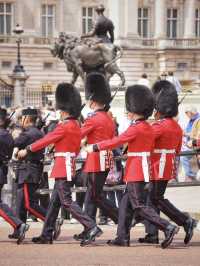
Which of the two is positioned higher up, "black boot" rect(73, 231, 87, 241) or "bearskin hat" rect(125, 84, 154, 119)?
"bearskin hat" rect(125, 84, 154, 119)

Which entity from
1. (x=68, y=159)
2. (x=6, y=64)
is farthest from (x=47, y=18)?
(x=68, y=159)

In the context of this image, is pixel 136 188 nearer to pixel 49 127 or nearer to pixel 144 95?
pixel 144 95

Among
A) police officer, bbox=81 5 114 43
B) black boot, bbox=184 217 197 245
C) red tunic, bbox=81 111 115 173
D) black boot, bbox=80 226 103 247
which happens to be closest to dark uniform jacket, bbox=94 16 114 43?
police officer, bbox=81 5 114 43

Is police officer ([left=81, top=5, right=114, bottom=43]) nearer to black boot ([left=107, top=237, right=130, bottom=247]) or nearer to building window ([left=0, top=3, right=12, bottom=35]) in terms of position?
black boot ([left=107, top=237, right=130, bottom=247])

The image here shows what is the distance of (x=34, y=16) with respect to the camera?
60219mm

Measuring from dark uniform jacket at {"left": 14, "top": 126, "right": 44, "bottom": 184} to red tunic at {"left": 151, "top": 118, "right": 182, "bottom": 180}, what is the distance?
4.87ft

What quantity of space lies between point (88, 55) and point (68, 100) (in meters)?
19.2

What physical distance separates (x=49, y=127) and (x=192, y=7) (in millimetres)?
44363

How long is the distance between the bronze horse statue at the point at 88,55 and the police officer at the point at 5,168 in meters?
18.3

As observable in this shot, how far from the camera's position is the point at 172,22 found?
62156 millimetres

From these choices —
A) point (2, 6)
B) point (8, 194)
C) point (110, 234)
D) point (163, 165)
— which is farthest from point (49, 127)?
point (2, 6)

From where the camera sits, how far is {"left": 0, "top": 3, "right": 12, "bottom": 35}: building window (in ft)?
194

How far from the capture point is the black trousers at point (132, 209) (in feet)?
38.1

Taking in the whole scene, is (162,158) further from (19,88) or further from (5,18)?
(5,18)
